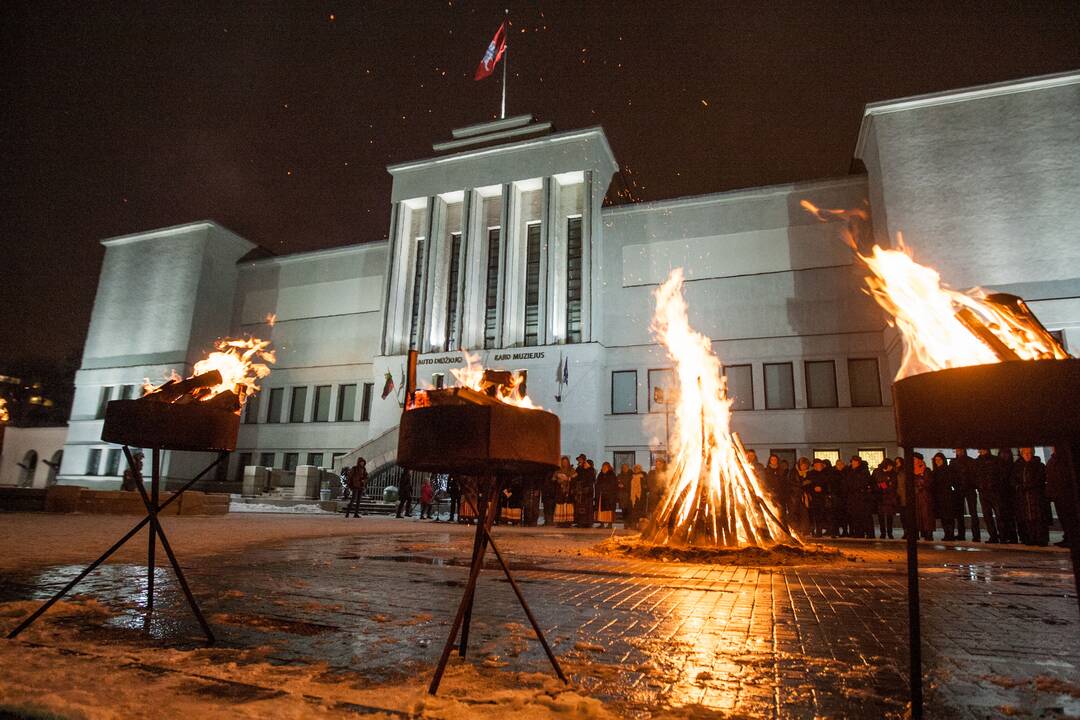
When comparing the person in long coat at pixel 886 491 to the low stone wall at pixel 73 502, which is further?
the low stone wall at pixel 73 502

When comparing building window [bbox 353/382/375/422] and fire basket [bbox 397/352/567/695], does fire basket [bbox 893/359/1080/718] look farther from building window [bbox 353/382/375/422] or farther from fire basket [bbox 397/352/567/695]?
building window [bbox 353/382/375/422]

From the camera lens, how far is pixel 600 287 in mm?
32125

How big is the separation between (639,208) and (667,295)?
534 cm

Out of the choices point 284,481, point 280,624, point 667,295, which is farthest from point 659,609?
point 284,481

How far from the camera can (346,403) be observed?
37656 millimetres

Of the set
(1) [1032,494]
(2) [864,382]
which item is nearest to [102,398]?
(2) [864,382]

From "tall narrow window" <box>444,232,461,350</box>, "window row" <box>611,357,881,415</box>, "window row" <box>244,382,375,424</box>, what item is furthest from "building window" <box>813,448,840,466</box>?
"window row" <box>244,382,375,424</box>

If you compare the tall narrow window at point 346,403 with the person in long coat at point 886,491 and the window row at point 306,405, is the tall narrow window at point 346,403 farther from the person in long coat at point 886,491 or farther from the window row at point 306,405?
the person in long coat at point 886,491

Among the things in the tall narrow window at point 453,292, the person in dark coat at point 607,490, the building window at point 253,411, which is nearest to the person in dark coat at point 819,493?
the person in dark coat at point 607,490

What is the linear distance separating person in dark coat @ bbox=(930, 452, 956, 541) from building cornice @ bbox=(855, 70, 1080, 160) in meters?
18.0

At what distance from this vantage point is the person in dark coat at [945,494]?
46.3 ft

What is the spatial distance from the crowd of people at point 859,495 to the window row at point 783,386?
8205mm

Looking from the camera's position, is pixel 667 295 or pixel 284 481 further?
pixel 284 481

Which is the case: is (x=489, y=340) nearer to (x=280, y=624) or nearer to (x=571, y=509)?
(x=571, y=509)
